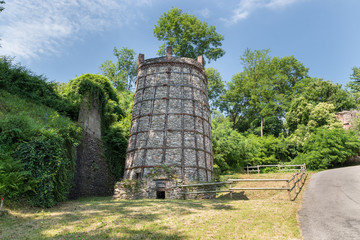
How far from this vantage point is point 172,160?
51.9 ft

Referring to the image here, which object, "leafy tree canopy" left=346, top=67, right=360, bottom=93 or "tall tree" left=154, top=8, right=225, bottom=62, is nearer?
"tall tree" left=154, top=8, right=225, bottom=62

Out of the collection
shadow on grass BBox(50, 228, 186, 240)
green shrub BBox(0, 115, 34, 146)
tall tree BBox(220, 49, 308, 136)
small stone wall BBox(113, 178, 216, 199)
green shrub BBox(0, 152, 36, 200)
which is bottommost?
shadow on grass BBox(50, 228, 186, 240)

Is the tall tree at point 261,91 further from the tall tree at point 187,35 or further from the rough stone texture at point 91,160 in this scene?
the rough stone texture at point 91,160

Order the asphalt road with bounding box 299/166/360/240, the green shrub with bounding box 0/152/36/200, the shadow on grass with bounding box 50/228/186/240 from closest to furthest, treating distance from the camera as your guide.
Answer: the asphalt road with bounding box 299/166/360/240, the shadow on grass with bounding box 50/228/186/240, the green shrub with bounding box 0/152/36/200

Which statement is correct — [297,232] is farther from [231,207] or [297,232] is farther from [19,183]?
[19,183]

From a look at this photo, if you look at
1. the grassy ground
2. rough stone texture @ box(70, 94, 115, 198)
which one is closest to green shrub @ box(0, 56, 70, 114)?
rough stone texture @ box(70, 94, 115, 198)

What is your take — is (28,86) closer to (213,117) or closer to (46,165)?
(46,165)

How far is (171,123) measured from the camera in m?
16.9

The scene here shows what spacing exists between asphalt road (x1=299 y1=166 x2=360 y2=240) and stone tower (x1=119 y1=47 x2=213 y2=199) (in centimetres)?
684

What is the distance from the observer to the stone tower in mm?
15972

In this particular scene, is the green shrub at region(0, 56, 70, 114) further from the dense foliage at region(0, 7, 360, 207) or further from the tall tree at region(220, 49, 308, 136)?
the tall tree at region(220, 49, 308, 136)

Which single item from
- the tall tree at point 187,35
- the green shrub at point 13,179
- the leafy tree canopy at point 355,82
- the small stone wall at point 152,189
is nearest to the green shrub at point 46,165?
the green shrub at point 13,179

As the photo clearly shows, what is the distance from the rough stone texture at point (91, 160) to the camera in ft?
54.3

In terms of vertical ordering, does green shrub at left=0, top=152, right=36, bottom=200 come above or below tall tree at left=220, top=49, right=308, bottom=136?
below
